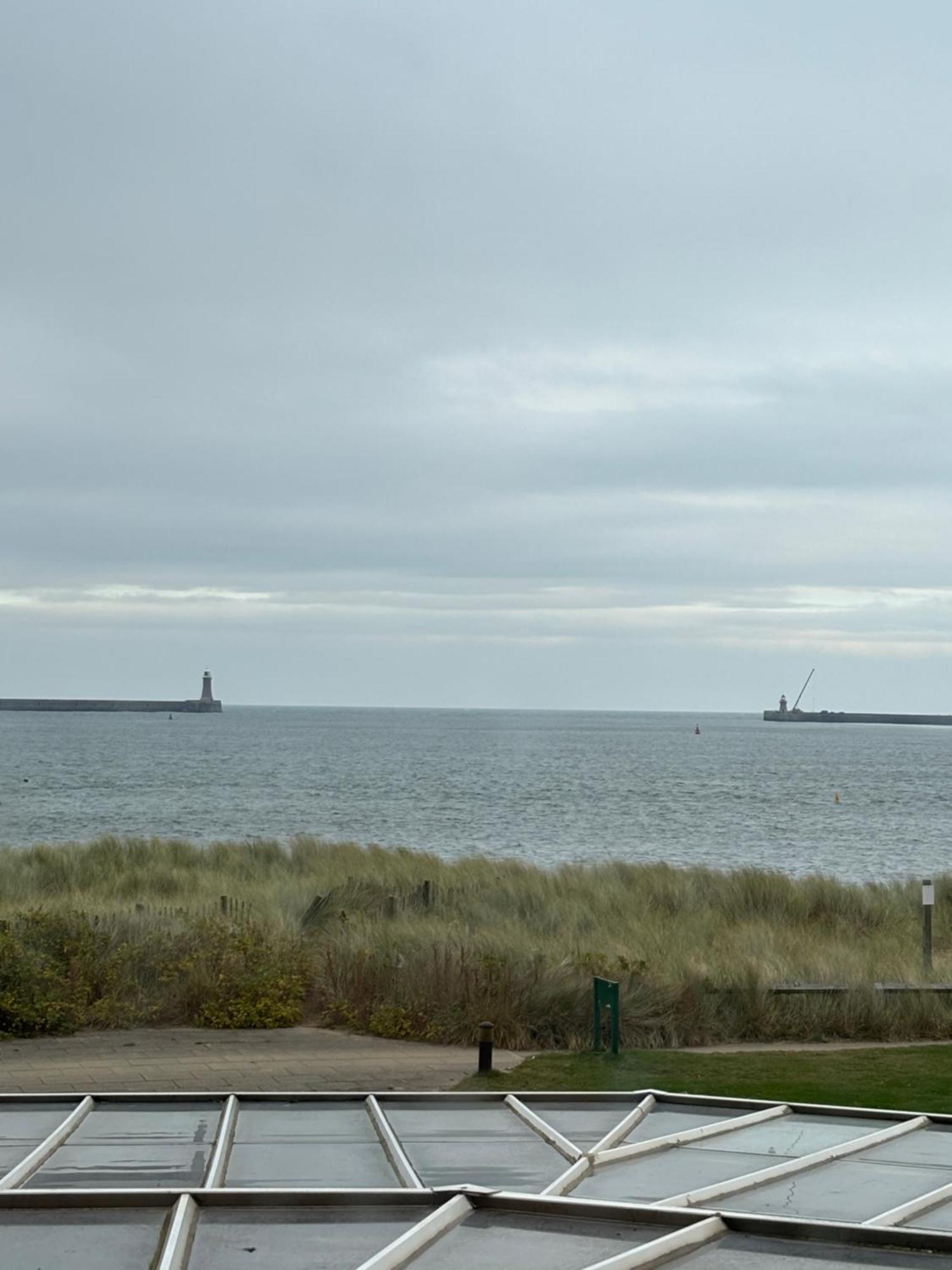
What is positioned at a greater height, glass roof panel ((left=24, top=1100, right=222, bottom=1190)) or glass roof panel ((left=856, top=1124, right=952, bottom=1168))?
glass roof panel ((left=856, top=1124, right=952, bottom=1168))

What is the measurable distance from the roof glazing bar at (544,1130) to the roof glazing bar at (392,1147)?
666mm

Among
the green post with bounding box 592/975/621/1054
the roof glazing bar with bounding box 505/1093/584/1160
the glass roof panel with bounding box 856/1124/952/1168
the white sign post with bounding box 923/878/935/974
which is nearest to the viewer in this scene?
the glass roof panel with bounding box 856/1124/952/1168

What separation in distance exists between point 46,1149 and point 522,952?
7995mm

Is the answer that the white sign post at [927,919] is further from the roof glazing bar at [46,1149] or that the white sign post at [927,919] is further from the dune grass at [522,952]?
the roof glazing bar at [46,1149]

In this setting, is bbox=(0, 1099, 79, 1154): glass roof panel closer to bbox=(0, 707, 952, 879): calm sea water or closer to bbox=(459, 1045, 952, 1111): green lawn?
bbox=(459, 1045, 952, 1111): green lawn

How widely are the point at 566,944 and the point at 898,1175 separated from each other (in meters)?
9.90

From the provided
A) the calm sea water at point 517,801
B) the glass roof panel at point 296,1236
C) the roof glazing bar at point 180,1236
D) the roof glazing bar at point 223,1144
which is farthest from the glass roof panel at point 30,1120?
the calm sea water at point 517,801

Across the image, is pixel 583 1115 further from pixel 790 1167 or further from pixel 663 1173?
pixel 790 1167

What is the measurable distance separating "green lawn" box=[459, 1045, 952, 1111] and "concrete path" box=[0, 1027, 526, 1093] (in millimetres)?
526

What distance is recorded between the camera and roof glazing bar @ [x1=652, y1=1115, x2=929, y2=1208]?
5.39m

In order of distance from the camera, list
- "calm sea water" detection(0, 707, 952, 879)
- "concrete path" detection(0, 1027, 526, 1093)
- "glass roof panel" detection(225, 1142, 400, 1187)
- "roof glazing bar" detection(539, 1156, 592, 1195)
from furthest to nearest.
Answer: "calm sea water" detection(0, 707, 952, 879)
"concrete path" detection(0, 1027, 526, 1093)
"glass roof panel" detection(225, 1142, 400, 1187)
"roof glazing bar" detection(539, 1156, 592, 1195)

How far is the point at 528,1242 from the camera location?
14.7 ft

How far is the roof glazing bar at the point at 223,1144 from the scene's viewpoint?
231 inches

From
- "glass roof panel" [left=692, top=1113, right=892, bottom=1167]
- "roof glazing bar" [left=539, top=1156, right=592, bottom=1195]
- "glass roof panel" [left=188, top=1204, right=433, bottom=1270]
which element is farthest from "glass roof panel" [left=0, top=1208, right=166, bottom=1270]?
"glass roof panel" [left=692, top=1113, right=892, bottom=1167]
